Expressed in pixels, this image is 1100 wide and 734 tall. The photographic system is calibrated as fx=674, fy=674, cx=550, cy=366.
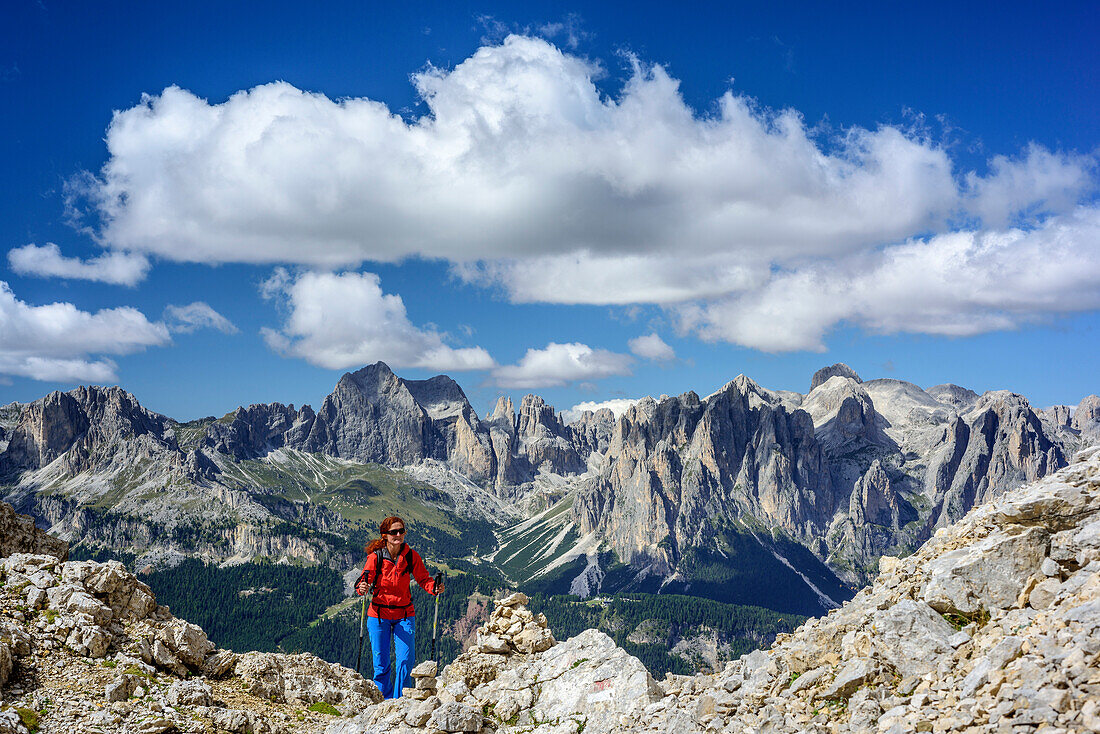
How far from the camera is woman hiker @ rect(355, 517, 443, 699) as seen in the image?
25.9 m

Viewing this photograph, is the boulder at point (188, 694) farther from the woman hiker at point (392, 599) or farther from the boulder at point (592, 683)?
the boulder at point (592, 683)

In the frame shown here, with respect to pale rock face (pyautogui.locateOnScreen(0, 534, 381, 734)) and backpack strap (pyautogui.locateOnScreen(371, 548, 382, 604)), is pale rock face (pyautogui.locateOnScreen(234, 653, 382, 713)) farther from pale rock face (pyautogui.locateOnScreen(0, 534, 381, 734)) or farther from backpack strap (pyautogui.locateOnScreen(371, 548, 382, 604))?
backpack strap (pyautogui.locateOnScreen(371, 548, 382, 604))

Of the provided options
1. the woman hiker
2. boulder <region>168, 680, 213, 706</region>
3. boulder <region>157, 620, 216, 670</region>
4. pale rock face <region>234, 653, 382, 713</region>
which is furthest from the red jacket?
boulder <region>157, 620, 216, 670</region>

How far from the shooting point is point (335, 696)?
2698cm

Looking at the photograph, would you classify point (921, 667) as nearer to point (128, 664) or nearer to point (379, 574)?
point (379, 574)

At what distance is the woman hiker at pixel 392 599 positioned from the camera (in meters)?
25.9

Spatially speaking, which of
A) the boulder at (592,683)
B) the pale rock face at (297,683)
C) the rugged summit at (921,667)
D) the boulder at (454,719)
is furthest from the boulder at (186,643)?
the boulder at (592,683)

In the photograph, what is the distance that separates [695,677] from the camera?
71.4ft

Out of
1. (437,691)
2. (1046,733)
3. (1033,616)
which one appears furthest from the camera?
(437,691)

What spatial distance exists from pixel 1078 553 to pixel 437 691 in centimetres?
1976

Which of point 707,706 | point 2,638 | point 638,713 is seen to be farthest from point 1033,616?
point 2,638

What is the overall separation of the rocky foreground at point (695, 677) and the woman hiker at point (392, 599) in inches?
51.2

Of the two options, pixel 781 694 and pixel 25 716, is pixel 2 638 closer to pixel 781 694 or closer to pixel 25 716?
pixel 25 716

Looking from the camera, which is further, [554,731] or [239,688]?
[239,688]
